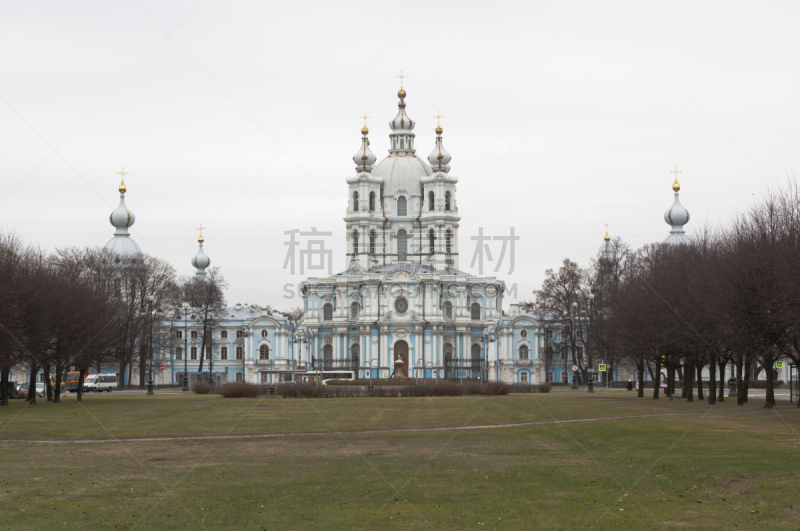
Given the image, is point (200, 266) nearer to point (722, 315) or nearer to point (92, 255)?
point (92, 255)

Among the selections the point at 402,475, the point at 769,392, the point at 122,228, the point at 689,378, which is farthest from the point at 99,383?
the point at 402,475

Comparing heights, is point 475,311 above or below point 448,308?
below

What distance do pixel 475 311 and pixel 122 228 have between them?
39874mm

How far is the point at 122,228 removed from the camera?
360 feet

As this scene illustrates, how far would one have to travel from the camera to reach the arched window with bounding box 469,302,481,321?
4316 inches

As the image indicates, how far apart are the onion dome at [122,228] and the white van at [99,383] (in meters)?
20.9

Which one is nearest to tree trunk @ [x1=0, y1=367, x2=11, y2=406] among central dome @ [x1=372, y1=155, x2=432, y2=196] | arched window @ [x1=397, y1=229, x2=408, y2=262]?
arched window @ [x1=397, y1=229, x2=408, y2=262]

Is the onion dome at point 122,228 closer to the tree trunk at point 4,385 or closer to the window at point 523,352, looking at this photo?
the window at point 523,352

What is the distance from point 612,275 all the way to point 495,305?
2300 centimetres

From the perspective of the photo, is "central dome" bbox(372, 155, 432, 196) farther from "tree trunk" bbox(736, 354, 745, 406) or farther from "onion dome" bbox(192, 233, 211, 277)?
"tree trunk" bbox(736, 354, 745, 406)

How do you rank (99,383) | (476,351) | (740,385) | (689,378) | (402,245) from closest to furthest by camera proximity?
1. (740,385)
2. (689,378)
3. (99,383)
4. (476,351)
5. (402,245)

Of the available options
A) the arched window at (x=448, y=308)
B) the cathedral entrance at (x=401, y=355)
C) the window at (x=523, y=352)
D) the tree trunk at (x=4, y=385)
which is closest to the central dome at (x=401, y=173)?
the arched window at (x=448, y=308)

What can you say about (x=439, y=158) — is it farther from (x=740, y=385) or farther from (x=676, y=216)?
(x=740, y=385)

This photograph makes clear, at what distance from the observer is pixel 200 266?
12181 cm
